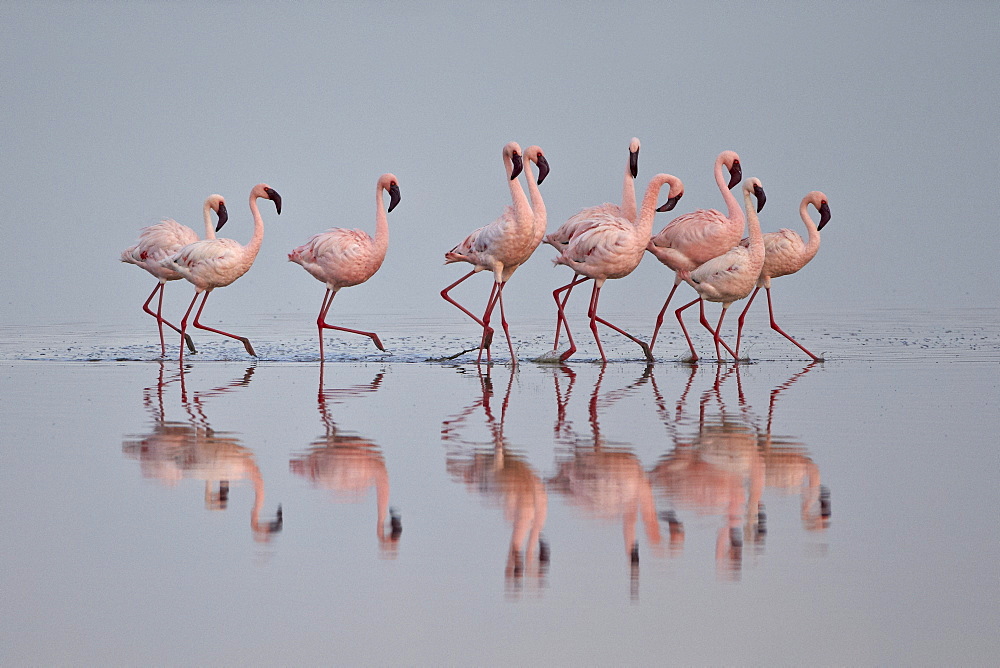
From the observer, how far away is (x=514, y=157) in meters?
11.8

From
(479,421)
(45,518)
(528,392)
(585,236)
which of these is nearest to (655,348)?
(585,236)

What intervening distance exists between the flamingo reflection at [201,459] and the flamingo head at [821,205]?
7454 millimetres

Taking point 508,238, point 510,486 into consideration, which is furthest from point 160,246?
point 510,486

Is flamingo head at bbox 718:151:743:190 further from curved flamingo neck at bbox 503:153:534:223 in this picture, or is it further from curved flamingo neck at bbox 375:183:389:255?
curved flamingo neck at bbox 375:183:389:255

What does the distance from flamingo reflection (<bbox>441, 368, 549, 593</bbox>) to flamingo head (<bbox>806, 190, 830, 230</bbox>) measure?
6.50m

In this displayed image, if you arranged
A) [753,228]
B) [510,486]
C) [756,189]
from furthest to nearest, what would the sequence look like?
[756,189], [753,228], [510,486]

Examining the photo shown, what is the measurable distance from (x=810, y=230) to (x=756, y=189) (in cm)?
107

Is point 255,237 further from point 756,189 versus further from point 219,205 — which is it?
point 756,189

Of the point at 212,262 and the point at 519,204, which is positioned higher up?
the point at 519,204

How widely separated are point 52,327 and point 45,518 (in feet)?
43.6

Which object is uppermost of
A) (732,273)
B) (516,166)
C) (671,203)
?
(516,166)

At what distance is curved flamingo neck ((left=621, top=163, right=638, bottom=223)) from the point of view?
12500 millimetres

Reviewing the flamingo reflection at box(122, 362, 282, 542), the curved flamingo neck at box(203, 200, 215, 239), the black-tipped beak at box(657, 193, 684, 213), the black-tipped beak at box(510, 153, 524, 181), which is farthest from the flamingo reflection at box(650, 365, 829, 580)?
the curved flamingo neck at box(203, 200, 215, 239)

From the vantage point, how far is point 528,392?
9.35 meters
